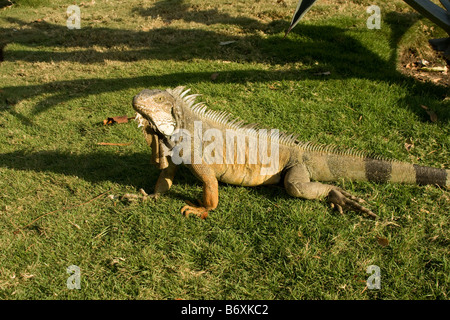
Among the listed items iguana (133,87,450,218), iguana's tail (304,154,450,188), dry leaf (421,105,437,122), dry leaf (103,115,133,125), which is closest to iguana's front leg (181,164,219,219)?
iguana (133,87,450,218)

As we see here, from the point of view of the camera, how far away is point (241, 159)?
320 centimetres

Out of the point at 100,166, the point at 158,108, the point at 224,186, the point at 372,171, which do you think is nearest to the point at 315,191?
the point at 372,171

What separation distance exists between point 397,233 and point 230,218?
148 centimetres

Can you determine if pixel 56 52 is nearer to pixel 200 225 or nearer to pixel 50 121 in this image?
pixel 50 121

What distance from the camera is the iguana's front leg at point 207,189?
2990 mm

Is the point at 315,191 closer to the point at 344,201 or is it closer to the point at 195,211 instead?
the point at 344,201

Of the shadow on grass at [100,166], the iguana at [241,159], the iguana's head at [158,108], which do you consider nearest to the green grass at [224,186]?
the shadow on grass at [100,166]

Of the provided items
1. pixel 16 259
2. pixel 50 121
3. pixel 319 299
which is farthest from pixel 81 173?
pixel 319 299

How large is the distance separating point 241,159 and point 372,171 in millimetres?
1324

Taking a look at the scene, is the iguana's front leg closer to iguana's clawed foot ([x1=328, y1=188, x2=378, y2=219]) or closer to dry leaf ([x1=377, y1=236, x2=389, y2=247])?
iguana's clawed foot ([x1=328, y1=188, x2=378, y2=219])

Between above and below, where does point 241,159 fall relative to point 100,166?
above

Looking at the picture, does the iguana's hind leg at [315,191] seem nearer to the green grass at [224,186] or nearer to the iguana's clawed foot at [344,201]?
the iguana's clawed foot at [344,201]

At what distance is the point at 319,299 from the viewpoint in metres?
2.38

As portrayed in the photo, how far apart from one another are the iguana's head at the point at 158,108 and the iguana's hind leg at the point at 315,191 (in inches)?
49.4
